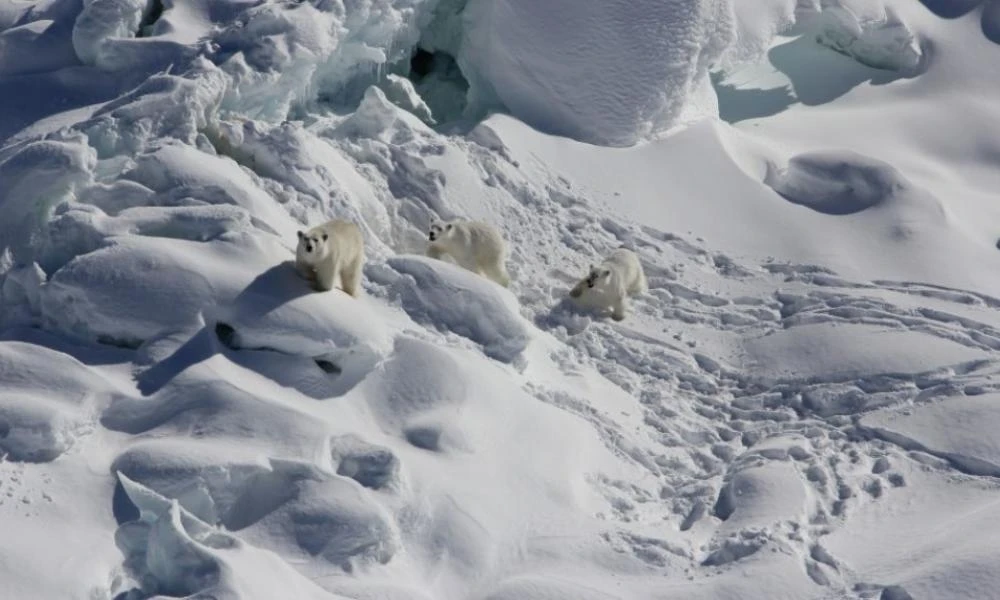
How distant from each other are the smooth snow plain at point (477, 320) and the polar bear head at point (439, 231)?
38 cm

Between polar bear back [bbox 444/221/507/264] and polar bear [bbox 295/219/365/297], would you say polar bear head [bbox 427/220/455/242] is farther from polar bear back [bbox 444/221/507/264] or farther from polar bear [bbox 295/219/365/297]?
polar bear [bbox 295/219/365/297]

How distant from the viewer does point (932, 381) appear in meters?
10.1

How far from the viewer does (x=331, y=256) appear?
8844mm

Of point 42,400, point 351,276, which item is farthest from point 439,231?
point 42,400

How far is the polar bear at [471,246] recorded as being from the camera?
1002cm

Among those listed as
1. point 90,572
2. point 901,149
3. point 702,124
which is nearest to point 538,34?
point 702,124

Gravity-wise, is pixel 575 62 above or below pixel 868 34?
above

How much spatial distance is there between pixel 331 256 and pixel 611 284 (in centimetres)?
235

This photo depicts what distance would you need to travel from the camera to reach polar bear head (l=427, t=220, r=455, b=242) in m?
9.99

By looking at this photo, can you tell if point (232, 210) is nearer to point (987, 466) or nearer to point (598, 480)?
point (598, 480)

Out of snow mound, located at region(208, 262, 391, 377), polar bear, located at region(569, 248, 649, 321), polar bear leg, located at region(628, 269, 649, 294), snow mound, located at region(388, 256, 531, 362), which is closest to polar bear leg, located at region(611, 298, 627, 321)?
polar bear, located at region(569, 248, 649, 321)

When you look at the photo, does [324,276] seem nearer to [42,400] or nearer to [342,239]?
[342,239]

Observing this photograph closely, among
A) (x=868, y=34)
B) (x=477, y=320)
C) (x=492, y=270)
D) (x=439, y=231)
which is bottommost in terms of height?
(x=868, y=34)

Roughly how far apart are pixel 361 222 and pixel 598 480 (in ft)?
8.47
